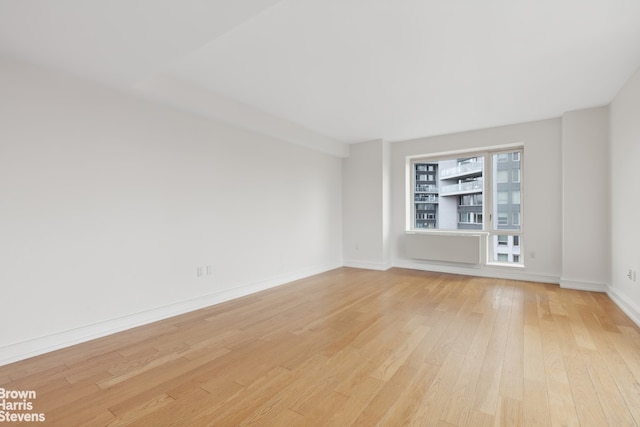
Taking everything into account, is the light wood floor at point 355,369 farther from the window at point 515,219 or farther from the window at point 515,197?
the window at point 515,197

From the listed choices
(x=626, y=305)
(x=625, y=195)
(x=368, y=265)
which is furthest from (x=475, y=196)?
(x=626, y=305)

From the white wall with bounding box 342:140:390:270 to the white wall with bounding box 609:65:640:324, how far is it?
10.5 ft

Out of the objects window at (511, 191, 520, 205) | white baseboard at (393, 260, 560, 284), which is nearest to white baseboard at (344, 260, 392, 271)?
white baseboard at (393, 260, 560, 284)

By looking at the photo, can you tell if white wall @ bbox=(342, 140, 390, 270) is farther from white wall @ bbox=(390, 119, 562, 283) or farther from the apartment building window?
white wall @ bbox=(390, 119, 562, 283)

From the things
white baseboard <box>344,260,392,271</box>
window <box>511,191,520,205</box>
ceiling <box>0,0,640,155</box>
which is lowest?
white baseboard <box>344,260,392,271</box>

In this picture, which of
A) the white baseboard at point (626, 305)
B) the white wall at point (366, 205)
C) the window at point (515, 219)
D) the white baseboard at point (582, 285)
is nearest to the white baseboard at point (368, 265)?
the white wall at point (366, 205)

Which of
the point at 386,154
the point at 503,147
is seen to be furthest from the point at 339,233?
the point at 503,147

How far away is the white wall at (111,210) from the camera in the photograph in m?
2.32

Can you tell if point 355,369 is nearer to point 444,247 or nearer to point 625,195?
point 625,195

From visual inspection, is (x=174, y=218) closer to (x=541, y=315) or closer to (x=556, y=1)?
(x=556, y=1)

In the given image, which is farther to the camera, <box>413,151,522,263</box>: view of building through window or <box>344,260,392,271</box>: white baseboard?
<box>344,260,392,271</box>: white baseboard

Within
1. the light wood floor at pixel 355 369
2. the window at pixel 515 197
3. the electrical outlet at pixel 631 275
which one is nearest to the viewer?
the light wood floor at pixel 355 369

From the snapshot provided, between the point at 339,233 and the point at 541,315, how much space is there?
11.9 feet

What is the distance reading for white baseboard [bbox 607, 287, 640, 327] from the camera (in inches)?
116
